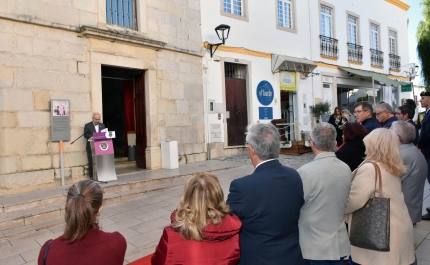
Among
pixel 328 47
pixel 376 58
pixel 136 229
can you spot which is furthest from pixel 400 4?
pixel 136 229

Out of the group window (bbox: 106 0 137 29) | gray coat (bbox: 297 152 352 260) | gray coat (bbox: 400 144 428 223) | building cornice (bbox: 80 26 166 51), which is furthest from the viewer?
window (bbox: 106 0 137 29)

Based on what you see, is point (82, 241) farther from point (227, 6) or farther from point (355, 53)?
point (355, 53)

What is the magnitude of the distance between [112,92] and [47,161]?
4.19m

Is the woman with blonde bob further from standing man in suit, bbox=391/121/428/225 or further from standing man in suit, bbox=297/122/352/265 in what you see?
standing man in suit, bbox=391/121/428/225

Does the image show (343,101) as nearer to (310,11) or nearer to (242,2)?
(310,11)

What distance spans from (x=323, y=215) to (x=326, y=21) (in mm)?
14168

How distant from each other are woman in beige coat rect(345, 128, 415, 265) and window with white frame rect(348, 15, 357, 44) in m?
15.0

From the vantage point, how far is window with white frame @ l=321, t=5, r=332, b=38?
14305 millimetres

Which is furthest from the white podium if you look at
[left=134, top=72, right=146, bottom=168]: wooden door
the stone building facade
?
[left=134, top=72, right=146, bottom=168]: wooden door

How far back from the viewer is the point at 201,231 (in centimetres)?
166

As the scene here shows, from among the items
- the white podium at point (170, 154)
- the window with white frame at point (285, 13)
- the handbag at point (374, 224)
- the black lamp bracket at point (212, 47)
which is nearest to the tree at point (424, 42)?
the window with white frame at point (285, 13)

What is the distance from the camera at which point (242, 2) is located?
440 inches

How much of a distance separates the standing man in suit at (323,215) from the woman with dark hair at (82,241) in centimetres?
120

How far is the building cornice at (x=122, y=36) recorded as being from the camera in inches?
279
